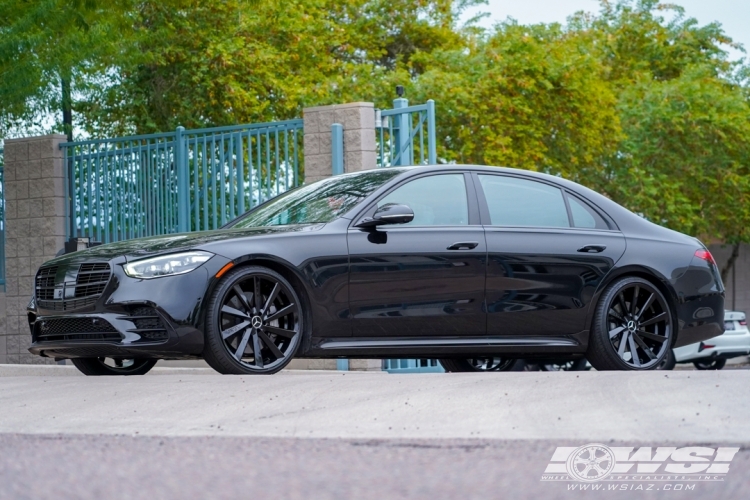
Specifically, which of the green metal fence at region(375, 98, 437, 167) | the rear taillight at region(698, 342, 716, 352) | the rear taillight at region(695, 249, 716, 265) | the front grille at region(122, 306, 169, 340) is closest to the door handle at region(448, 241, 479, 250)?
the rear taillight at region(695, 249, 716, 265)

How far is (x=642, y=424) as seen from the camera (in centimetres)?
517

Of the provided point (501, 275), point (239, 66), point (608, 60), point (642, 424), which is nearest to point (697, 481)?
point (642, 424)

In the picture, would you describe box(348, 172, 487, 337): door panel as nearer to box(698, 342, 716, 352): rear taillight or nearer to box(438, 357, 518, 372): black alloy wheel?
box(438, 357, 518, 372): black alloy wheel

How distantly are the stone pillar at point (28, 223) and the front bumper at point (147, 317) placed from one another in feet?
22.6

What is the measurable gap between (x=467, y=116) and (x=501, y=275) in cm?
1934

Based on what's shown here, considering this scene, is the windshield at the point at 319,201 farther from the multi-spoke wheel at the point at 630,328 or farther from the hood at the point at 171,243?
the multi-spoke wheel at the point at 630,328

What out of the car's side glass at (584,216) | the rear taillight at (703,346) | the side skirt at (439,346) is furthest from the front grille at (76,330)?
the rear taillight at (703,346)

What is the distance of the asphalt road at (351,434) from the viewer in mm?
4406

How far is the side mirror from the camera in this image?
8203 millimetres

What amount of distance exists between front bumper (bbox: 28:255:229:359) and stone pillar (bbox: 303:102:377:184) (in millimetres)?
4847

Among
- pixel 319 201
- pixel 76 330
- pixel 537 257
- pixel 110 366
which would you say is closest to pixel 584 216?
pixel 537 257

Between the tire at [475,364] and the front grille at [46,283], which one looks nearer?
the front grille at [46,283]

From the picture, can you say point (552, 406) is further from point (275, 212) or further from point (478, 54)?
point (478, 54)

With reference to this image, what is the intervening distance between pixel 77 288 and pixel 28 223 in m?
6.97
